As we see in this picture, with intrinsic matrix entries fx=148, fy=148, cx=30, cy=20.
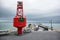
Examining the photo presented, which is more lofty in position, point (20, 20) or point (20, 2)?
point (20, 2)

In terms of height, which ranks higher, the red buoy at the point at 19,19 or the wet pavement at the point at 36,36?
the red buoy at the point at 19,19

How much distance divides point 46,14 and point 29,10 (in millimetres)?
247

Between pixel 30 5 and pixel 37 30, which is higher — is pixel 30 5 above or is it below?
above

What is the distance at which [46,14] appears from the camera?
2.09m

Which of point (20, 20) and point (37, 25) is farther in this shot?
point (37, 25)

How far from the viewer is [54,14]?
6.87ft

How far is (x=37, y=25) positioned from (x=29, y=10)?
24cm

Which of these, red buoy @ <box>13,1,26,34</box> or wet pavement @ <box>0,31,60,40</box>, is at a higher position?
red buoy @ <box>13,1,26,34</box>

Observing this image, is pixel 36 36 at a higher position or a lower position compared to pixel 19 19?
lower

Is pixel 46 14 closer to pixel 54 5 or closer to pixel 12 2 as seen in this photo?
pixel 54 5

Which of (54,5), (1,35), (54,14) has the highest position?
(54,5)

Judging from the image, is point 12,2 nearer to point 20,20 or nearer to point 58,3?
point 20,20

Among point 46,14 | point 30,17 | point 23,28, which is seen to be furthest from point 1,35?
point 46,14

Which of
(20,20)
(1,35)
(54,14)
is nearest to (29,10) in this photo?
(20,20)
